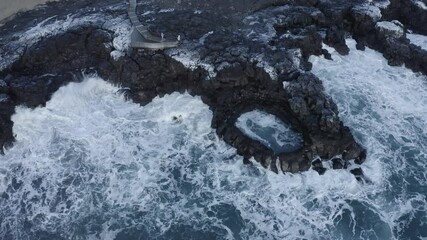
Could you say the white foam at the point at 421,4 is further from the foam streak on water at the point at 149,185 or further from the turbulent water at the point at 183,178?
the foam streak on water at the point at 149,185

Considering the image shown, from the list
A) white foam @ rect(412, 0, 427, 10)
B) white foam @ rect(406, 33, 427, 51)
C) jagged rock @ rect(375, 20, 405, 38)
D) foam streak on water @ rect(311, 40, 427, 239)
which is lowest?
foam streak on water @ rect(311, 40, 427, 239)

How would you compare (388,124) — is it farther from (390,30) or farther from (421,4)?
(421,4)

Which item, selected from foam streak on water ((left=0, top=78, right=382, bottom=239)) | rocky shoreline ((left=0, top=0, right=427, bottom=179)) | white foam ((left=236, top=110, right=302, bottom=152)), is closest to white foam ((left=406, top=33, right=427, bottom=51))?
rocky shoreline ((left=0, top=0, right=427, bottom=179))

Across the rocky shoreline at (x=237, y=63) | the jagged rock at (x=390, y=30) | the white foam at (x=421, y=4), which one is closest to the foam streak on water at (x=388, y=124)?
the rocky shoreline at (x=237, y=63)

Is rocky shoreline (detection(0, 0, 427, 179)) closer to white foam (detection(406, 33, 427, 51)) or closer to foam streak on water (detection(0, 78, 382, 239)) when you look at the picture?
foam streak on water (detection(0, 78, 382, 239))

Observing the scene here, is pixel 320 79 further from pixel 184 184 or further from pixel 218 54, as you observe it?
pixel 184 184

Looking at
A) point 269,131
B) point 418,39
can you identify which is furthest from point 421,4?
point 269,131
